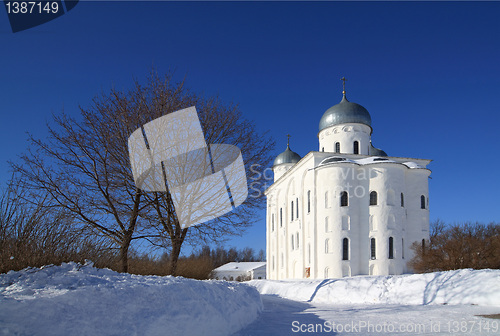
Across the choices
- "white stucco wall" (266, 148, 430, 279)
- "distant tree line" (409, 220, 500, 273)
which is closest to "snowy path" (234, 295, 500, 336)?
"distant tree line" (409, 220, 500, 273)

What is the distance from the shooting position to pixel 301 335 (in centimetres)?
734

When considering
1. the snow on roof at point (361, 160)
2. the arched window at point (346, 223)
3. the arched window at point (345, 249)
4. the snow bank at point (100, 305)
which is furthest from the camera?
the snow on roof at point (361, 160)

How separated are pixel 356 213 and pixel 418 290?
16.4m

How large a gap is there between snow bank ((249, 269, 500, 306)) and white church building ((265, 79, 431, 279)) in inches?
487

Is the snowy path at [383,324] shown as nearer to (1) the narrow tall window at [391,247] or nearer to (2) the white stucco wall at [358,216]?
(2) the white stucco wall at [358,216]

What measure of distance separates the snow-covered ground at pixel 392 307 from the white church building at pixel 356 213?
398 inches

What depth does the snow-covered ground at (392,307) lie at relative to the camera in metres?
7.84

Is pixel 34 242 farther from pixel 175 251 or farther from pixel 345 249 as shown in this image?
pixel 345 249

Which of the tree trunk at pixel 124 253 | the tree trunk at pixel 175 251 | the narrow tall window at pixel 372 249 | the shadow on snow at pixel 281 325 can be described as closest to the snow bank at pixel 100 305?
the shadow on snow at pixel 281 325

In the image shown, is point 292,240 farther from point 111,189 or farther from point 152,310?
point 152,310

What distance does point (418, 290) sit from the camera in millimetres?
14023

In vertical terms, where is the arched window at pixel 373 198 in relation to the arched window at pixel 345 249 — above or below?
above

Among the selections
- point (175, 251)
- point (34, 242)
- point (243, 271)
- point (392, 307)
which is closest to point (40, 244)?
point (34, 242)

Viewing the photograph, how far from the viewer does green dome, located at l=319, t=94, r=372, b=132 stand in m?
35.3
